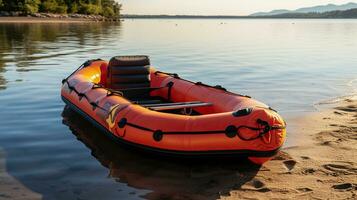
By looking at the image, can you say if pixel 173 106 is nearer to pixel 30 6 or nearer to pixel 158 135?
pixel 158 135

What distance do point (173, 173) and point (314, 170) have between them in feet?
6.16

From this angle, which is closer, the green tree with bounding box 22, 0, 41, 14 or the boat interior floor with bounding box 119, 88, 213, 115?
the boat interior floor with bounding box 119, 88, 213, 115

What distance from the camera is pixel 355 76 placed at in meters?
14.8

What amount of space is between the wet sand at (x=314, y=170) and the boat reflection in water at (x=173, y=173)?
24 centimetres

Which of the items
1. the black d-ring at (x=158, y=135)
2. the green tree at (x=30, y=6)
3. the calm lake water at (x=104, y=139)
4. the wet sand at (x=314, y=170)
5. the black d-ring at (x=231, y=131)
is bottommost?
the calm lake water at (x=104, y=139)

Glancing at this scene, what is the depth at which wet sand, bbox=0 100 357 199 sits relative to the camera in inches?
204

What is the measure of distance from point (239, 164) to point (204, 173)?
58 cm

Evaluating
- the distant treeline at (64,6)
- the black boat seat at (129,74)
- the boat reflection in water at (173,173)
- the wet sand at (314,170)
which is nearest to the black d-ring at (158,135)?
the boat reflection in water at (173,173)

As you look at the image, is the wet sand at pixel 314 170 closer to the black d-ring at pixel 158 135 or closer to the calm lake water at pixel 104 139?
the calm lake water at pixel 104 139

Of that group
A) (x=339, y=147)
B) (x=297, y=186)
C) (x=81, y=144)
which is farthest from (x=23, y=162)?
(x=339, y=147)

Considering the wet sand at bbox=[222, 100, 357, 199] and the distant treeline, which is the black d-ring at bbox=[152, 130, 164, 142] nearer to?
the wet sand at bbox=[222, 100, 357, 199]

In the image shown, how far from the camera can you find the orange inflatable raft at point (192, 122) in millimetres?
5809

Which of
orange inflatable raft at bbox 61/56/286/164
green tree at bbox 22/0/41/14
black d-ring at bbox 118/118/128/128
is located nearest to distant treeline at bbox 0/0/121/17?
green tree at bbox 22/0/41/14

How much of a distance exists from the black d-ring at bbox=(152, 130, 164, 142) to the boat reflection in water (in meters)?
0.33
